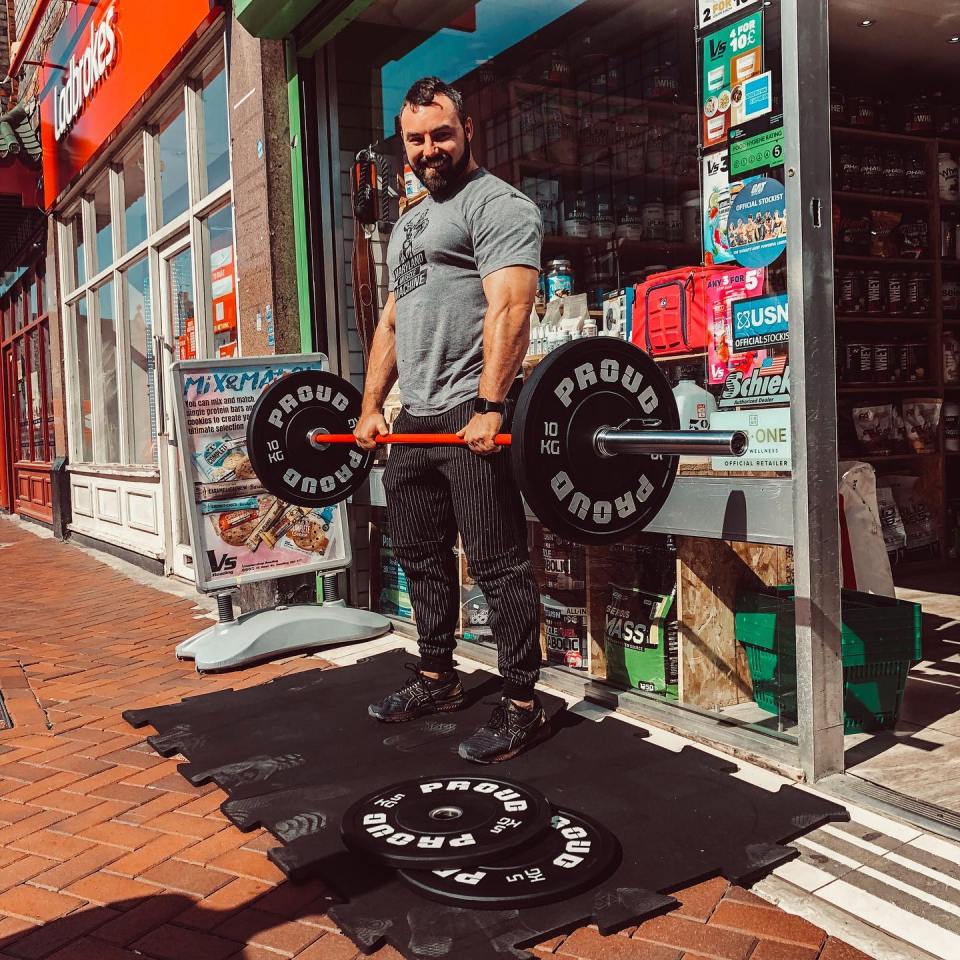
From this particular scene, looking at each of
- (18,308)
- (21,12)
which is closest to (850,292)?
(21,12)

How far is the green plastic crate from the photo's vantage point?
2828mm

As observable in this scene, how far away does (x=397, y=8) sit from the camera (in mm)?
4613

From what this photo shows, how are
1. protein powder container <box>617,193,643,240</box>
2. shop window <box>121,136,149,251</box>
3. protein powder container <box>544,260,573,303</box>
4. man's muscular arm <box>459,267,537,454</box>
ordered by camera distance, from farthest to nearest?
1. shop window <box>121,136,149,251</box>
2. protein powder container <box>544,260,573,303</box>
3. protein powder container <box>617,193,643,240</box>
4. man's muscular arm <box>459,267,537,454</box>

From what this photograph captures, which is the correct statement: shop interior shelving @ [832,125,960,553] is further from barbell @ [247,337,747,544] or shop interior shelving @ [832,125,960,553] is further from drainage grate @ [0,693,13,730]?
drainage grate @ [0,693,13,730]

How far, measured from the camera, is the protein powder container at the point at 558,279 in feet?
12.8

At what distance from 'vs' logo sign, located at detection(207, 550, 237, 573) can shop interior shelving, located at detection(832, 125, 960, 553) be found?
3.54m

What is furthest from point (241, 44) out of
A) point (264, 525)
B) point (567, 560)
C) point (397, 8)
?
point (567, 560)

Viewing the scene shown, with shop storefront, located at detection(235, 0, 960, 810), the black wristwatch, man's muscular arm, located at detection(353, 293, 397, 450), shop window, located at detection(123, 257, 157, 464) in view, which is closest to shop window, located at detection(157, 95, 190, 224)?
shop window, located at detection(123, 257, 157, 464)

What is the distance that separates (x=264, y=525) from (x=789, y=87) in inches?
115

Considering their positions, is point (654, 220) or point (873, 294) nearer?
point (654, 220)

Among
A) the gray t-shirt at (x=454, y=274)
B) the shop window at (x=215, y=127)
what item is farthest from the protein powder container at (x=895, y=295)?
the shop window at (x=215, y=127)

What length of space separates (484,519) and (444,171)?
1.05 meters

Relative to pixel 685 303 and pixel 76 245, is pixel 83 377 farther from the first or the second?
pixel 685 303

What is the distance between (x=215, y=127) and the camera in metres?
5.93
